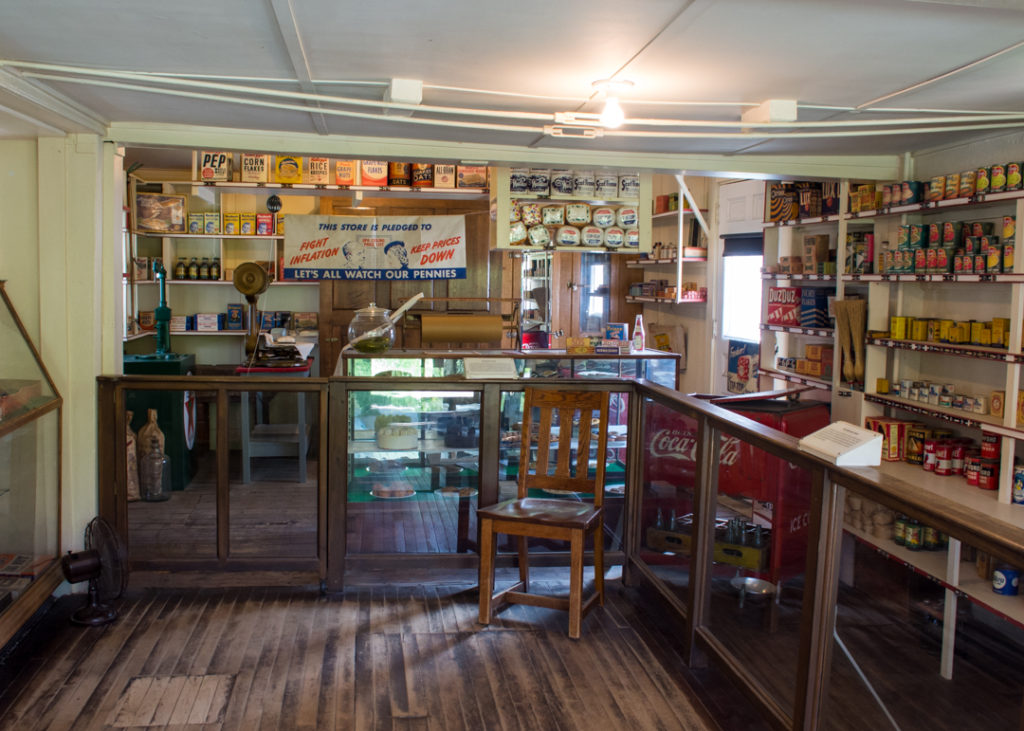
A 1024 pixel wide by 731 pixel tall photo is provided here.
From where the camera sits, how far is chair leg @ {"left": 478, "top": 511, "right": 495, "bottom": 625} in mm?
3611

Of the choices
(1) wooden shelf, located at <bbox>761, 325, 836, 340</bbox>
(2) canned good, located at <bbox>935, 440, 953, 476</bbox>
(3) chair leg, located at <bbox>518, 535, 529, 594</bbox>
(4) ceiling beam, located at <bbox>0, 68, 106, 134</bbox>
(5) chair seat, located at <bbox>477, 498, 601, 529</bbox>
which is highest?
(4) ceiling beam, located at <bbox>0, 68, 106, 134</bbox>

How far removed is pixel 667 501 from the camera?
3.88 metres

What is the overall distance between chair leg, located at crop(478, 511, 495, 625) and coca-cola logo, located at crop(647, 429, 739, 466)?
2.86 feet

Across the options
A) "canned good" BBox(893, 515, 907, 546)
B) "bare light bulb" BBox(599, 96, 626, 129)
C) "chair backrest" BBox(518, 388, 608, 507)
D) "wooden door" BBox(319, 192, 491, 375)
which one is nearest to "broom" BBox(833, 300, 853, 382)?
"chair backrest" BBox(518, 388, 608, 507)

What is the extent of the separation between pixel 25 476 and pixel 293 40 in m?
2.41

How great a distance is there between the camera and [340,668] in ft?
10.7

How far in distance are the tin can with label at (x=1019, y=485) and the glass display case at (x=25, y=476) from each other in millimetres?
4207

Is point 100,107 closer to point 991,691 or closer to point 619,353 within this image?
point 619,353

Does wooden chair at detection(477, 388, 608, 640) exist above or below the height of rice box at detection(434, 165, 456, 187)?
below

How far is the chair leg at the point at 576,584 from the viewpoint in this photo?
11.3 ft

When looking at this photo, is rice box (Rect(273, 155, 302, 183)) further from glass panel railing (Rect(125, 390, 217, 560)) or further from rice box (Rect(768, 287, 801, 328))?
rice box (Rect(768, 287, 801, 328))

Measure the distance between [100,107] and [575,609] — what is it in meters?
2.95

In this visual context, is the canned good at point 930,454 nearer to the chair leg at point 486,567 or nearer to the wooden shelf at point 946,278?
the wooden shelf at point 946,278

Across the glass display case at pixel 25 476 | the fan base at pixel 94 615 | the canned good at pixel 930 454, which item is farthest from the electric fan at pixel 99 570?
the canned good at pixel 930 454
